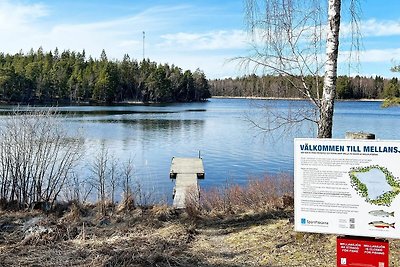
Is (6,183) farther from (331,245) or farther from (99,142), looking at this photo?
(99,142)

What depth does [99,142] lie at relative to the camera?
108 feet

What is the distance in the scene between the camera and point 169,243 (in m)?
7.35

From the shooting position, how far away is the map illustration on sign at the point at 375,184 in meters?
4.39

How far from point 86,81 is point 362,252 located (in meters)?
102

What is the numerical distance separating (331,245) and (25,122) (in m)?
10.6

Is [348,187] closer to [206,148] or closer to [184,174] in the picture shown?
[184,174]

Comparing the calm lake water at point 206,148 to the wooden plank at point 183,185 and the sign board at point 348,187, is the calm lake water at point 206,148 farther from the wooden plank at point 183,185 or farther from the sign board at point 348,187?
the sign board at point 348,187

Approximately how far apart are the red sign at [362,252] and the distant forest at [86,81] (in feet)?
294

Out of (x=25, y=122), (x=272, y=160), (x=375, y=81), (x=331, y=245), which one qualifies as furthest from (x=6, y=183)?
(x=375, y=81)

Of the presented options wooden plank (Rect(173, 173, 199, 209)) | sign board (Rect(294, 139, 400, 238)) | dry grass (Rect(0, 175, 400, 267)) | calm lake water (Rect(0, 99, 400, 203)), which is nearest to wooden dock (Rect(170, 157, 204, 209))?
wooden plank (Rect(173, 173, 199, 209))

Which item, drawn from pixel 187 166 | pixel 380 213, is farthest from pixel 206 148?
pixel 380 213

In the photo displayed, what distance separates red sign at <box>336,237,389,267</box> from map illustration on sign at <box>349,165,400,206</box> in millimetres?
398

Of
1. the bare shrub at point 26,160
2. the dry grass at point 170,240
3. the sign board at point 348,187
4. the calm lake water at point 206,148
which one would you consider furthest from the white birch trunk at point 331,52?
the bare shrub at point 26,160

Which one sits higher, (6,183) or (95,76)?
(95,76)
